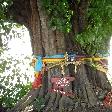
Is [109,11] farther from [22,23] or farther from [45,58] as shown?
[22,23]

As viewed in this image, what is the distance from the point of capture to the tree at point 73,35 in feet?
16.3

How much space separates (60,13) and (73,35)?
44 centimetres

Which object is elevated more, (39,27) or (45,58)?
(39,27)

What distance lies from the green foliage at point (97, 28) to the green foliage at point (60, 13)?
23cm

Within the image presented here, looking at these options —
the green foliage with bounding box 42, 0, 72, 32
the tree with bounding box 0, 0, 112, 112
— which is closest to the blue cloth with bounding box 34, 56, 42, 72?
the tree with bounding box 0, 0, 112, 112

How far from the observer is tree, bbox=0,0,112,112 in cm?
497

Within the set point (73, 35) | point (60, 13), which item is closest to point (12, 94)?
point (73, 35)

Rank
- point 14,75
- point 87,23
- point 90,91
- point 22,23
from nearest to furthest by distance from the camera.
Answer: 1. point 90,91
2. point 87,23
3. point 22,23
4. point 14,75

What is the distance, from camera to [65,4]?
5.00m

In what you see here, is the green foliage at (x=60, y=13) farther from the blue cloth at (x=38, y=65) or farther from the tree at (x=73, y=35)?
the blue cloth at (x=38, y=65)

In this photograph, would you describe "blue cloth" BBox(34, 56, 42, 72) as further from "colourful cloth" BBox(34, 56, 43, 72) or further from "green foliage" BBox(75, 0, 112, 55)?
"green foliage" BBox(75, 0, 112, 55)

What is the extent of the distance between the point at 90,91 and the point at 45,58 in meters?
0.74

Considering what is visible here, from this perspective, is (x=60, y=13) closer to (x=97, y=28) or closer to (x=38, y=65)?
(x=97, y=28)

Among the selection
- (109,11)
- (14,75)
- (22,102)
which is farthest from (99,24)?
(14,75)
